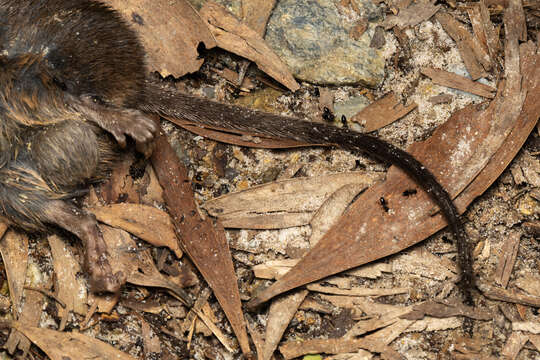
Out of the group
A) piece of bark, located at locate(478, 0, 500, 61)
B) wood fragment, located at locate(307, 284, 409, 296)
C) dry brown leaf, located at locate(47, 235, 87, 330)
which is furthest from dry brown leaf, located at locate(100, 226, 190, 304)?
piece of bark, located at locate(478, 0, 500, 61)

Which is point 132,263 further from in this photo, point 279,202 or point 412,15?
point 412,15

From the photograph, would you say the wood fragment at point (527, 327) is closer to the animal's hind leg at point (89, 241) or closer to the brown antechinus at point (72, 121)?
the brown antechinus at point (72, 121)

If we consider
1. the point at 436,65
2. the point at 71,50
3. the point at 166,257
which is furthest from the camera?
the point at 436,65

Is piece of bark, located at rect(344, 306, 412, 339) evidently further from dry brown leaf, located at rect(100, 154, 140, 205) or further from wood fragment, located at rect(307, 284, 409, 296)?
dry brown leaf, located at rect(100, 154, 140, 205)

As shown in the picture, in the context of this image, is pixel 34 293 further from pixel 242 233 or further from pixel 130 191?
pixel 242 233

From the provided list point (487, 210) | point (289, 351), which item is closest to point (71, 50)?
point (289, 351)

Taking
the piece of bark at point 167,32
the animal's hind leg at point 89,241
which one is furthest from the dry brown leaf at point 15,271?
the piece of bark at point 167,32

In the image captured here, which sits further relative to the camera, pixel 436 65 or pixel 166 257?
pixel 436 65
